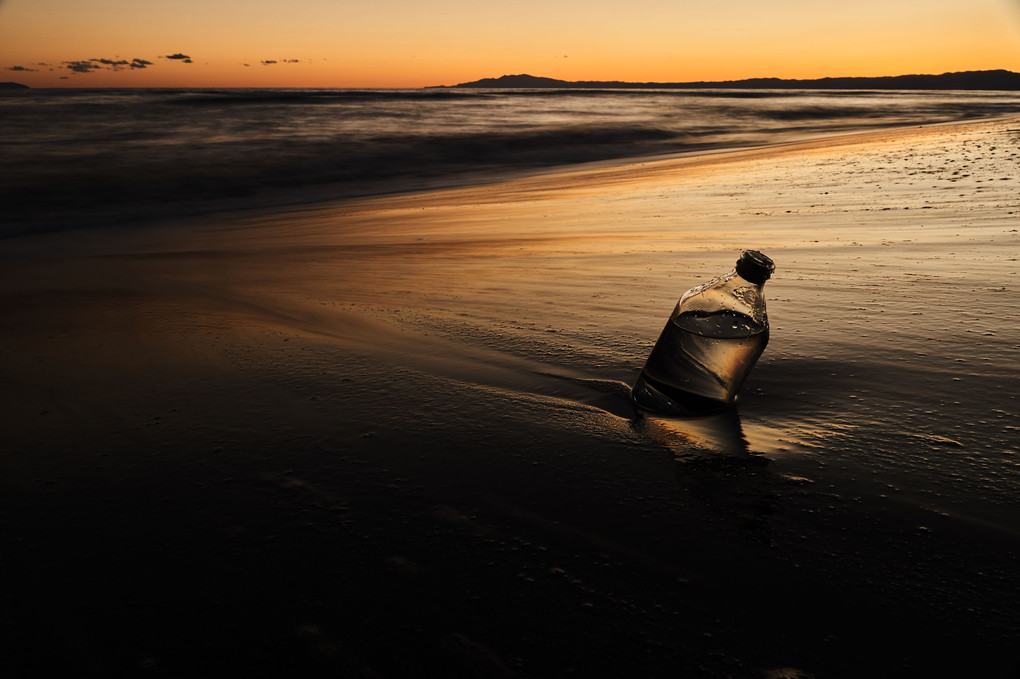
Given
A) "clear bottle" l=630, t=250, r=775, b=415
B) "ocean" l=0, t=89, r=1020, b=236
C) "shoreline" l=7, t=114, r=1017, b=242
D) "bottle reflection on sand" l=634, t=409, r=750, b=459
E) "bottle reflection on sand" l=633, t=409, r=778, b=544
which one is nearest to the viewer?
"bottle reflection on sand" l=633, t=409, r=778, b=544

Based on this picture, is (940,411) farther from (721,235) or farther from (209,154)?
(209,154)

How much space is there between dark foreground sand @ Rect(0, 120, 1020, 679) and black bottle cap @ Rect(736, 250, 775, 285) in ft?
1.12

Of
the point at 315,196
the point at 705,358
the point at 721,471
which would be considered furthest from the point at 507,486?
the point at 315,196

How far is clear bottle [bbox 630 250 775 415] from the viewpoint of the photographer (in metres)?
1.61

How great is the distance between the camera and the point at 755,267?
1491 millimetres

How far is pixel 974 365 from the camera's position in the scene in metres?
1.83

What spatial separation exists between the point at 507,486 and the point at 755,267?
0.73m

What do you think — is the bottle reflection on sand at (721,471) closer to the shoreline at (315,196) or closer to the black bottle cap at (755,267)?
the black bottle cap at (755,267)

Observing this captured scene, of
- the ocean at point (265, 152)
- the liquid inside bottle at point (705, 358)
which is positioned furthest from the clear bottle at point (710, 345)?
the ocean at point (265, 152)

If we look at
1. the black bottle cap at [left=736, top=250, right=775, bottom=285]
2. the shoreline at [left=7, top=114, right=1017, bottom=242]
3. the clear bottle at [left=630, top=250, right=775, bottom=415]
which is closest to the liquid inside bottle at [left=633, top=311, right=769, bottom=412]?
the clear bottle at [left=630, top=250, right=775, bottom=415]

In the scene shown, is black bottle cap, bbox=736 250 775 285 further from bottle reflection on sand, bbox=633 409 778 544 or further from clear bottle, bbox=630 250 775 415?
bottle reflection on sand, bbox=633 409 778 544

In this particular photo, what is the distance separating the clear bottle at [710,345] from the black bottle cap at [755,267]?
70mm

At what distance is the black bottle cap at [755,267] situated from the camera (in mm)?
1481

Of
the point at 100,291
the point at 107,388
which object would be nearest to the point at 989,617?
the point at 107,388
